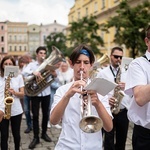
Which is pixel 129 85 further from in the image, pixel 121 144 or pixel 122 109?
pixel 121 144

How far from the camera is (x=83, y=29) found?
2853 cm

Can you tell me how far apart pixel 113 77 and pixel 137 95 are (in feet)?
7.47

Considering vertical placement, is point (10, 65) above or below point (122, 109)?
above

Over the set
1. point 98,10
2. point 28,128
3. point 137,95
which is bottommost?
point 28,128

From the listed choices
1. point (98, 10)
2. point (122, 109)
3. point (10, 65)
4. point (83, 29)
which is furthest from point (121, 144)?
point (98, 10)

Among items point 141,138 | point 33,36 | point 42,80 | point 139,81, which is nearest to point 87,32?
point 42,80

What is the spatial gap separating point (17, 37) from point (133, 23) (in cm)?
10816

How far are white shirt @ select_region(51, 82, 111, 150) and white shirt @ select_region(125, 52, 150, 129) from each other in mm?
264

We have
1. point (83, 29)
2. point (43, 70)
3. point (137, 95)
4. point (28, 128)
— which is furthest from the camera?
point (83, 29)

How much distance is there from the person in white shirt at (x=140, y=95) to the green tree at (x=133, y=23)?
42.8 feet

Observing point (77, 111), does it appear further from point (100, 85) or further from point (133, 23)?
point (133, 23)

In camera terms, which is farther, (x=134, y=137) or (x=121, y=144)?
(x=121, y=144)

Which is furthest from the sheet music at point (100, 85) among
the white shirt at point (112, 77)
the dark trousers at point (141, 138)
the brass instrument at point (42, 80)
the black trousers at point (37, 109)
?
the black trousers at point (37, 109)

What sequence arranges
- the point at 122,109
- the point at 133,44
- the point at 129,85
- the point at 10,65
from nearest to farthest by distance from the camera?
the point at 129,85, the point at 122,109, the point at 10,65, the point at 133,44
